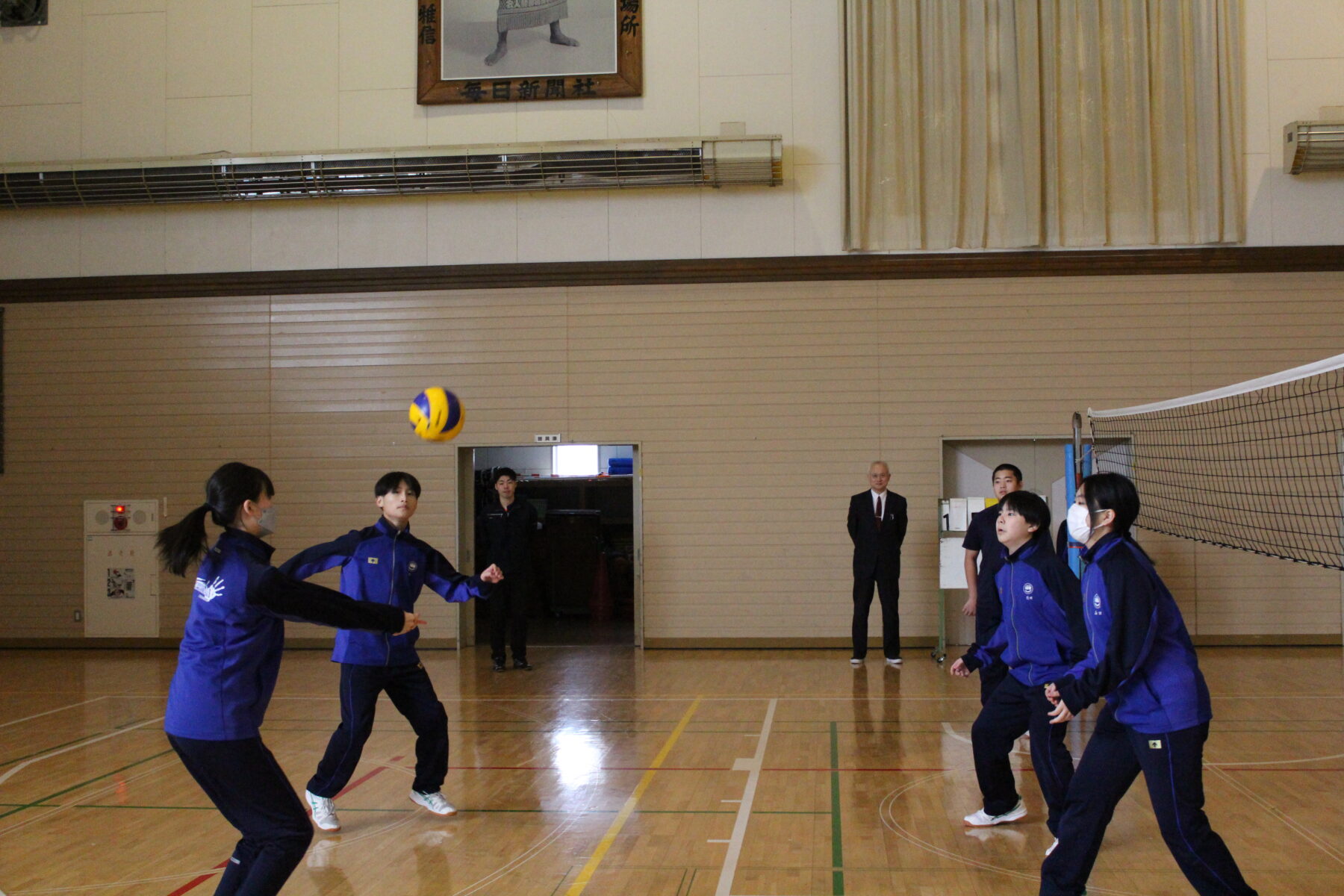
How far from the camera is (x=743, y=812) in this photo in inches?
211

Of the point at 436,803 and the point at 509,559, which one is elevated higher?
the point at 509,559

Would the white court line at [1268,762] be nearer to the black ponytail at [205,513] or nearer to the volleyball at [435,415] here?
the volleyball at [435,415]

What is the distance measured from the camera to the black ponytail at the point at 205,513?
3.36 meters

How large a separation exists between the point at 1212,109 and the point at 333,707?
10482 millimetres

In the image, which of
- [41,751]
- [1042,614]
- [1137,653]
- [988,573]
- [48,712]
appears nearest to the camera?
[1137,653]

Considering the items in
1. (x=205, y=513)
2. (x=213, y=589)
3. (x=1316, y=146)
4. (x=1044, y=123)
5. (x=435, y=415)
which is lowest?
(x=213, y=589)

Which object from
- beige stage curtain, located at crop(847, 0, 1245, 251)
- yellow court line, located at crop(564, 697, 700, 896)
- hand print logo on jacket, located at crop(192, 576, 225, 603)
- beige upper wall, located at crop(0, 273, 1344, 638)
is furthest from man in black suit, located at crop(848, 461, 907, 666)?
hand print logo on jacket, located at crop(192, 576, 225, 603)

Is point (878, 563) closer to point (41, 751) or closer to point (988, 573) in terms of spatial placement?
point (988, 573)

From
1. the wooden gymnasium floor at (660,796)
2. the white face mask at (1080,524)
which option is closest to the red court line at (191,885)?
the wooden gymnasium floor at (660,796)

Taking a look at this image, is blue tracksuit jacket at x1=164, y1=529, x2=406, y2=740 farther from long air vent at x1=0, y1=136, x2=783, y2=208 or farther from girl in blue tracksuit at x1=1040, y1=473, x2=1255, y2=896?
long air vent at x1=0, y1=136, x2=783, y2=208

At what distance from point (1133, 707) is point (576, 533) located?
1070 cm

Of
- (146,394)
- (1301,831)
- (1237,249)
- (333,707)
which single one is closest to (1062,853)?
(1301,831)

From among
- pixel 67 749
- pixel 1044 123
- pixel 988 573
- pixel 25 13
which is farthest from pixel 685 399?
pixel 25 13

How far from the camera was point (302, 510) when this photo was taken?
12039mm
